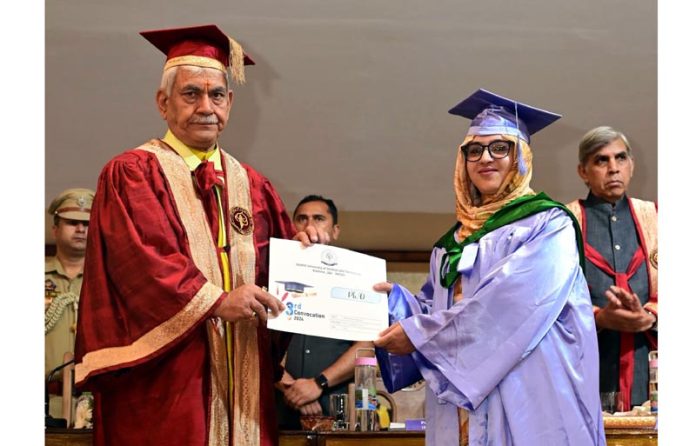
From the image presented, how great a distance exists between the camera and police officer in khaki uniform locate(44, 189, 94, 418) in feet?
20.7

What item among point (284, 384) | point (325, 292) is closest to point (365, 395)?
point (284, 384)

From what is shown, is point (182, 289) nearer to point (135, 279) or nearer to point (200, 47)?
point (135, 279)

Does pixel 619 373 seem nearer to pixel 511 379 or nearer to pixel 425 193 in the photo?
pixel 511 379

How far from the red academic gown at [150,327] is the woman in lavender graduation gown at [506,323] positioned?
69cm

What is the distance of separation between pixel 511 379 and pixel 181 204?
4.62 ft

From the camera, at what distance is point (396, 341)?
4.48m

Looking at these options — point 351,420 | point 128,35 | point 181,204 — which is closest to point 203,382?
point 181,204

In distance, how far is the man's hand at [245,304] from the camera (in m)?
4.25

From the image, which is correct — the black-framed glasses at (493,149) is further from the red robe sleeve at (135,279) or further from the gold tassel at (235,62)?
the red robe sleeve at (135,279)

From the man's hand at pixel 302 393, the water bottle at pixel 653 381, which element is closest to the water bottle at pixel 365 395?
the man's hand at pixel 302 393

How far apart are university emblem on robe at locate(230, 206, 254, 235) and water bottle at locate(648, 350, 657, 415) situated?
81.2 inches

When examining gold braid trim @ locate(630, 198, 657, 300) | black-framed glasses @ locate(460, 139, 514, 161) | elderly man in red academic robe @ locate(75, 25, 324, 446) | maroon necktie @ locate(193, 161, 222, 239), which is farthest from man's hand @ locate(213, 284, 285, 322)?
gold braid trim @ locate(630, 198, 657, 300)

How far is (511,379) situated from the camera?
4.33m

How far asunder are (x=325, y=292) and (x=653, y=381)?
1905mm
